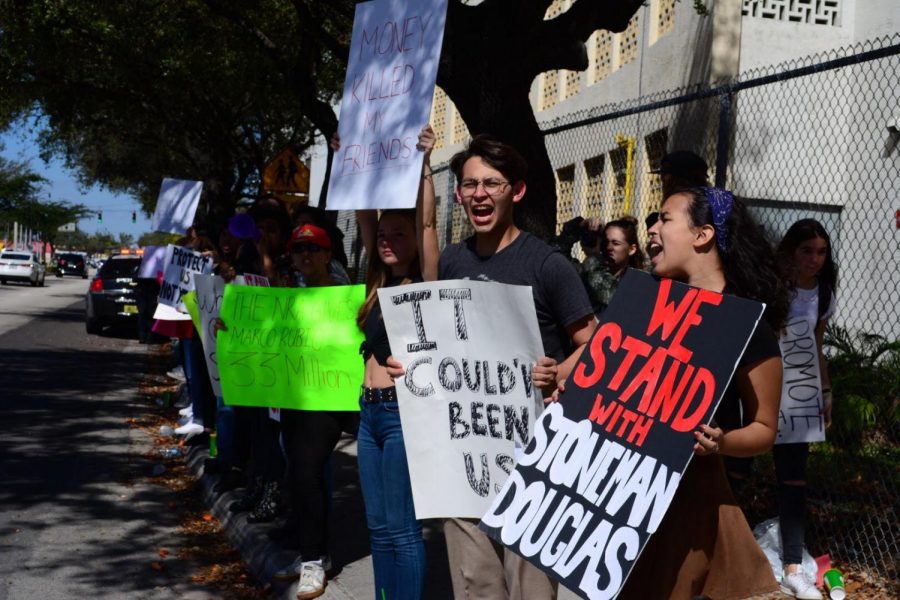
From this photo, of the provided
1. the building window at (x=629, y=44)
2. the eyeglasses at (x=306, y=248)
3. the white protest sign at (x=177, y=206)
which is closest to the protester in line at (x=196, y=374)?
the white protest sign at (x=177, y=206)

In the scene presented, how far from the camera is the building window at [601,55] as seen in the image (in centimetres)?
1711

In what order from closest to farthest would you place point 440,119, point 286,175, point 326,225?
point 326,225 → point 286,175 → point 440,119

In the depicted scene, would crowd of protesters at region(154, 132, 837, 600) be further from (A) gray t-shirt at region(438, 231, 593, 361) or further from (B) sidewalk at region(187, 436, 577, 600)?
(B) sidewalk at region(187, 436, 577, 600)

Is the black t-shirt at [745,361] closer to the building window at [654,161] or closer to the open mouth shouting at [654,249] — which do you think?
the open mouth shouting at [654,249]

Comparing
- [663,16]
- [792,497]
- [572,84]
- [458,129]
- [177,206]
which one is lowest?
[792,497]

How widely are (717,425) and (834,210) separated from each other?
7335mm

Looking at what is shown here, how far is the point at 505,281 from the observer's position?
370 centimetres

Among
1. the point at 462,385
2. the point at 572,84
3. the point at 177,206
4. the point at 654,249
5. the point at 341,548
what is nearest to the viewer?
the point at 654,249

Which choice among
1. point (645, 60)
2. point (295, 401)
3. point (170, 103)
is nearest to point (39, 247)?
point (170, 103)

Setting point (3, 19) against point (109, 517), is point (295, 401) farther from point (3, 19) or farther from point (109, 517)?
point (3, 19)

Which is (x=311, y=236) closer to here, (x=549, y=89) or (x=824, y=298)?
(x=824, y=298)

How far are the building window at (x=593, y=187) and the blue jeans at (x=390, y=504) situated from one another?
24.1 feet

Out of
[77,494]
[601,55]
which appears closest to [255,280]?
[77,494]

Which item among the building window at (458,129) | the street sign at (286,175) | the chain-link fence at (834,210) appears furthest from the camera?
the building window at (458,129)
